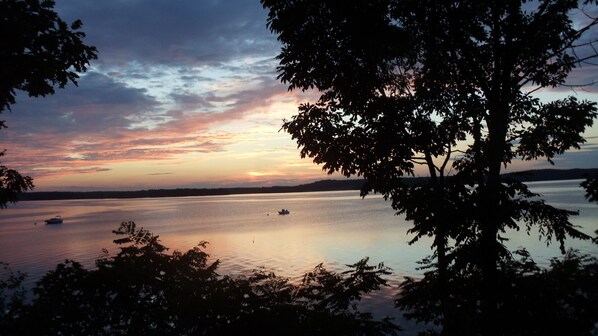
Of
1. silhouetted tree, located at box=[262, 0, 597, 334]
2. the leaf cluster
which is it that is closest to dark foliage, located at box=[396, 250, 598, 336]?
silhouetted tree, located at box=[262, 0, 597, 334]

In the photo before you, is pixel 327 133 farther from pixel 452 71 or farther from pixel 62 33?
pixel 62 33

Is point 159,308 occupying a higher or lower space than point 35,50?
lower

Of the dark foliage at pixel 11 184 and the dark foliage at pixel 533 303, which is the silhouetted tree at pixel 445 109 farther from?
the dark foliage at pixel 11 184

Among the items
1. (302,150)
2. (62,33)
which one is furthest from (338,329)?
(62,33)

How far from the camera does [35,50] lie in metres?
9.44

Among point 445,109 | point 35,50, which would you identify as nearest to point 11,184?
point 35,50

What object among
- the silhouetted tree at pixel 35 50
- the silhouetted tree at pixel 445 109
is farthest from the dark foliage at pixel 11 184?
the silhouetted tree at pixel 445 109

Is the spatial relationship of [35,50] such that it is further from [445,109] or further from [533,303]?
[533,303]

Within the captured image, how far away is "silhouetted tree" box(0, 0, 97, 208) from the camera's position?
8.62 metres

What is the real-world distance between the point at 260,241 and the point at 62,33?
68644mm

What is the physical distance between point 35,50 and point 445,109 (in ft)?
30.8

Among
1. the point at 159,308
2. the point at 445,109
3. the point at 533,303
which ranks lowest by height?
the point at 533,303

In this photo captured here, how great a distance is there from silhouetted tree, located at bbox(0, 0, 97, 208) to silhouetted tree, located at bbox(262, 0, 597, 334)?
16.3ft

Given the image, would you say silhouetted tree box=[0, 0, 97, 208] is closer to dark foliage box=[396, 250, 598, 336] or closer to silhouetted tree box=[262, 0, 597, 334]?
silhouetted tree box=[262, 0, 597, 334]
